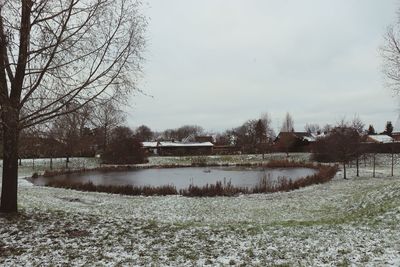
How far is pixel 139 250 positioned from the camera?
736 centimetres

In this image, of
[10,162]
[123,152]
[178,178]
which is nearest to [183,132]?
[123,152]

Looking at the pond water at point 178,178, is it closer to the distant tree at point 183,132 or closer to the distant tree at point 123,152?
the distant tree at point 123,152

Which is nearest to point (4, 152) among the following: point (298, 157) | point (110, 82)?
point (110, 82)

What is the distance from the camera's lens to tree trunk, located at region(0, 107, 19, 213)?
920 centimetres

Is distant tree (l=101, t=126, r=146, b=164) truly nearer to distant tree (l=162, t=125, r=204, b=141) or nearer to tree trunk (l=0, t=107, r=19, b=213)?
tree trunk (l=0, t=107, r=19, b=213)

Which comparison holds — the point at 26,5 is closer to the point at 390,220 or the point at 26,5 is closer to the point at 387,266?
the point at 387,266

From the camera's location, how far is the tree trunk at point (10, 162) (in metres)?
9.20

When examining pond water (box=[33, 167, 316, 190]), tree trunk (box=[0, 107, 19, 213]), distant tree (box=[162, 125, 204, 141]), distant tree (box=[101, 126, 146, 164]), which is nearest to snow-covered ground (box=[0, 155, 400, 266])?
tree trunk (box=[0, 107, 19, 213])

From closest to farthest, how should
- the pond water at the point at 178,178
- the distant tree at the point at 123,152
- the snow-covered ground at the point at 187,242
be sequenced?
the snow-covered ground at the point at 187,242 < the pond water at the point at 178,178 < the distant tree at the point at 123,152

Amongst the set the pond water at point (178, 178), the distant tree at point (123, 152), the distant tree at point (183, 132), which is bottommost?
the pond water at point (178, 178)

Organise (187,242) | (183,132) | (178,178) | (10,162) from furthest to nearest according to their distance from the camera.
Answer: (183,132)
(178,178)
(10,162)
(187,242)

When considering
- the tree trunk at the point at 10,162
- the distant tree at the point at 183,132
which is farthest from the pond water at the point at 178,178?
the distant tree at the point at 183,132

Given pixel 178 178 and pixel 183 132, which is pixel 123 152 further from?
pixel 183 132

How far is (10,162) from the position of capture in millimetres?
9891
